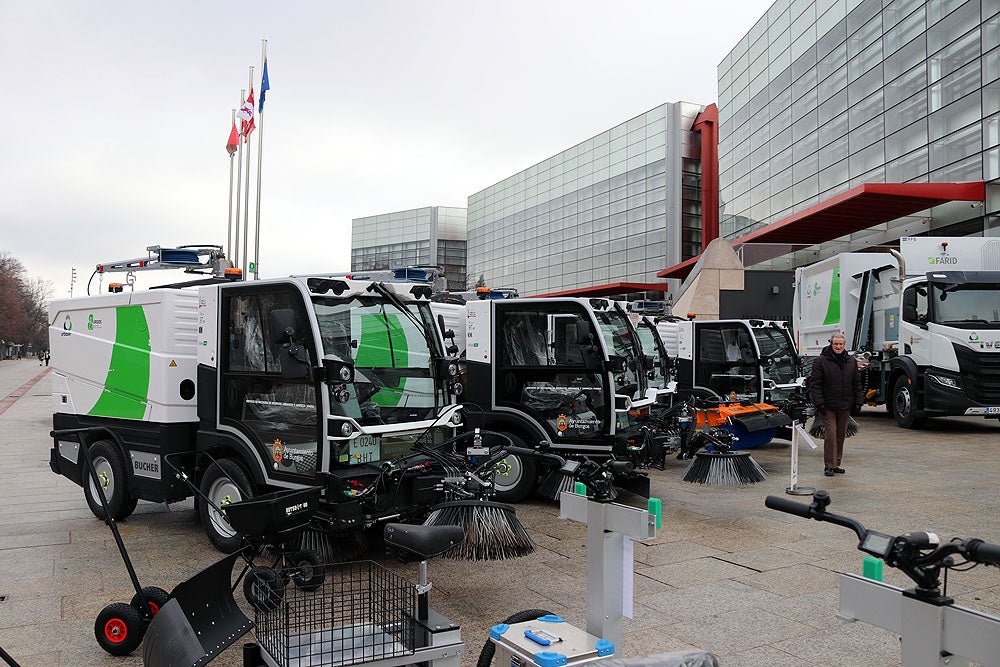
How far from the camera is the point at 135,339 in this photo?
7.21 meters

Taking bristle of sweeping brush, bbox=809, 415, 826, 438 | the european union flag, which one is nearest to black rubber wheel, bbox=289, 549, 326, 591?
bristle of sweeping brush, bbox=809, 415, 826, 438

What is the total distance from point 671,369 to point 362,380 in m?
5.93

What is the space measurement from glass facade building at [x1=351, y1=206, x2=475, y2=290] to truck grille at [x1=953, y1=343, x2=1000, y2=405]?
67.7 m

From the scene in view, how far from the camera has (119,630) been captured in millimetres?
4320

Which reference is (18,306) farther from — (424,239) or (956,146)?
(956,146)

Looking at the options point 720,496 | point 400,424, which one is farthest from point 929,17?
point 400,424

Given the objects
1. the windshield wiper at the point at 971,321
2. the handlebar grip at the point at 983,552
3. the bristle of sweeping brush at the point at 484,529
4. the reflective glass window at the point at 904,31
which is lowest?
the bristle of sweeping brush at the point at 484,529

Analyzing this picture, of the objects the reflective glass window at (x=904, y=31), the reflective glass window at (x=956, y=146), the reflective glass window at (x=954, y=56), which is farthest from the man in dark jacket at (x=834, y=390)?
the reflective glass window at (x=904, y=31)

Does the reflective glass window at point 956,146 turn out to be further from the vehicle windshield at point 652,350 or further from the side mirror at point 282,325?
the side mirror at point 282,325

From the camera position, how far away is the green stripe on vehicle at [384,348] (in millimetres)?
6242

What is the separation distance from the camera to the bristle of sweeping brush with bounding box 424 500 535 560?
4352mm

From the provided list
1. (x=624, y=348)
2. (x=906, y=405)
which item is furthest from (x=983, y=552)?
(x=906, y=405)

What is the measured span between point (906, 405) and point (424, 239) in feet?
226

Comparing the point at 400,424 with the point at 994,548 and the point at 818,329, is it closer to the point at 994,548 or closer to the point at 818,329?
the point at 994,548
